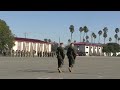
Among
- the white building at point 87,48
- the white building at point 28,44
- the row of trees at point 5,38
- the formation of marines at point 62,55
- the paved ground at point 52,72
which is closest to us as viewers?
the paved ground at point 52,72

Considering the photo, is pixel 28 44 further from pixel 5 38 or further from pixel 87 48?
pixel 87 48

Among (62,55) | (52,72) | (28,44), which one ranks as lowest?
(52,72)

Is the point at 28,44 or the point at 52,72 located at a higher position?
the point at 28,44

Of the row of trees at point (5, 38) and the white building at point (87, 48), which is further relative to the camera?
the white building at point (87, 48)

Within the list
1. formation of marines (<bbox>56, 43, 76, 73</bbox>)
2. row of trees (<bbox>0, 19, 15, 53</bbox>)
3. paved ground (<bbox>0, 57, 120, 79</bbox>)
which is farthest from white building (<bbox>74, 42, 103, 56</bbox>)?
formation of marines (<bbox>56, 43, 76, 73</bbox>)

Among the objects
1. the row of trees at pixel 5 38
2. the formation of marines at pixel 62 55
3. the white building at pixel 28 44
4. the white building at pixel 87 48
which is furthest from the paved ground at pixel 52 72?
the white building at pixel 87 48

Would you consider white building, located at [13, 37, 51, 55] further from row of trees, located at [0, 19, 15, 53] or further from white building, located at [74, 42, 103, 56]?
white building, located at [74, 42, 103, 56]

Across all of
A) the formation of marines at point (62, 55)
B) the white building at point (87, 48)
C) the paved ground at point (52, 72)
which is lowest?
the paved ground at point (52, 72)

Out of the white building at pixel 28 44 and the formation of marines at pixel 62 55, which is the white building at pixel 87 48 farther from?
the formation of marines at pixel 62 55

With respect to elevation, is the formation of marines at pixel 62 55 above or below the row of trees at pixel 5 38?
below

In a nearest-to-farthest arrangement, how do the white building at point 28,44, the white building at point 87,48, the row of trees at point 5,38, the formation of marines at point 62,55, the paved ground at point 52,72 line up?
the paved ground at point 52,72 < the formation of marines at point 62,55 < the row of trees at point 5,38 < the white building at point 28,44 < the white building at point 87,48

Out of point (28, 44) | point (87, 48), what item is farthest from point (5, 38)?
point (87, 48)
